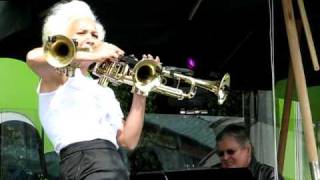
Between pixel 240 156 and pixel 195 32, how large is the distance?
0.82 m

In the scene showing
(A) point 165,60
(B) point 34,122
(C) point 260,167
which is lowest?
(C) point 260,167

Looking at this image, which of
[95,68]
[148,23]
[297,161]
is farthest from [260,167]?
[95,68]

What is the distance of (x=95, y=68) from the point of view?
2189 millimetres

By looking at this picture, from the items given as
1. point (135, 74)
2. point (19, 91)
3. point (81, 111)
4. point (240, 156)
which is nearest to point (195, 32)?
point (240, 156)

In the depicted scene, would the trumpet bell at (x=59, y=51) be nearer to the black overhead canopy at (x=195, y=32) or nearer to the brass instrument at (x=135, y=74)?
the brass instrument at (x=135, y=74)

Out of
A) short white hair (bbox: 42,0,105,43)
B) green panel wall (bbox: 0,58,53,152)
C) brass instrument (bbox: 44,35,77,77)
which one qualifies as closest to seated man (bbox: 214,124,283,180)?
green panel wall (bbox: 0,58,53,152)

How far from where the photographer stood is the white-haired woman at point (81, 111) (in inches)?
78.5

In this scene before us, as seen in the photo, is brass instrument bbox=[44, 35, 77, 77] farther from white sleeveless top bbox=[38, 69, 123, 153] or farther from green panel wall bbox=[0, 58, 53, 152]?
green panel wall bbox=[0, 58, 53, 152]

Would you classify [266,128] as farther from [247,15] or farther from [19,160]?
[19,160]

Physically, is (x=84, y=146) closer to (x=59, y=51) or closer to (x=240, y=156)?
(x=59, y=51)

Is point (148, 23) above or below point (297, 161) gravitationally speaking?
above

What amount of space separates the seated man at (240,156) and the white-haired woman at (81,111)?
1.64m

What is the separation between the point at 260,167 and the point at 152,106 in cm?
101

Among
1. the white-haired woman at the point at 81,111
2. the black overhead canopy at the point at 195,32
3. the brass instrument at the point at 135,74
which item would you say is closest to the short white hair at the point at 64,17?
the white-haired woman at the point at 81,111
